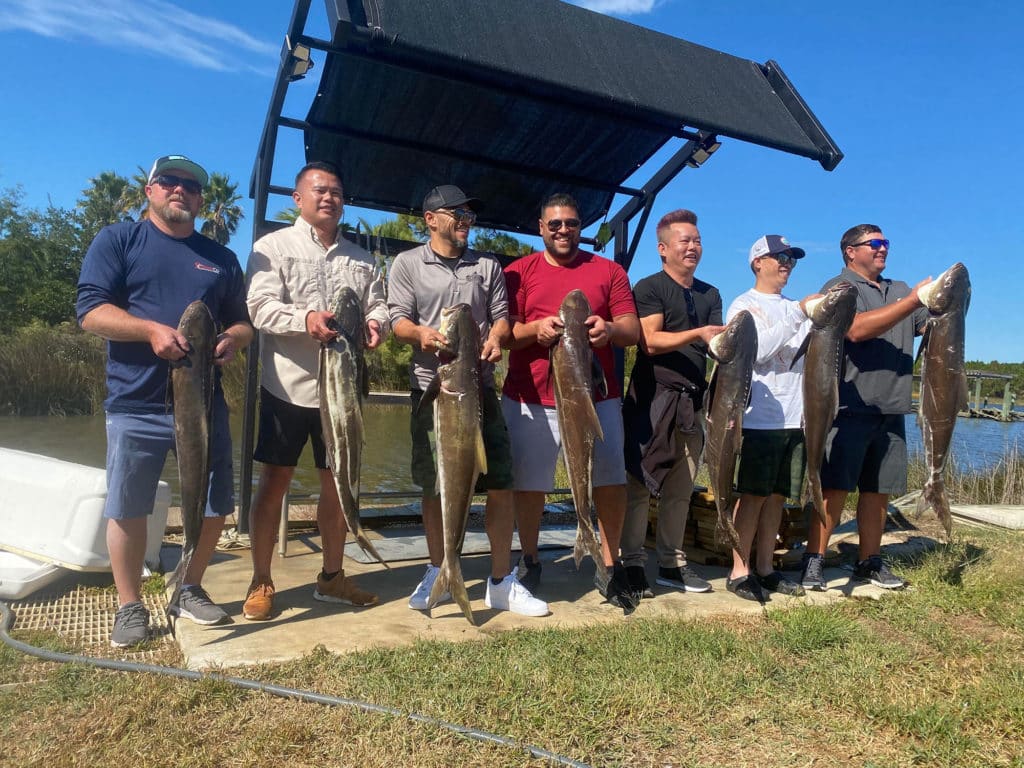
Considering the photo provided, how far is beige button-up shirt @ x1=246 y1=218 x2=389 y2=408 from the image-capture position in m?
4.34

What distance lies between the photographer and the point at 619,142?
6.44m

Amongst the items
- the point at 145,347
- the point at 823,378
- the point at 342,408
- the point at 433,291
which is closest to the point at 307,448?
the point at 433,291

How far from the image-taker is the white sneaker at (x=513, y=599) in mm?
4629

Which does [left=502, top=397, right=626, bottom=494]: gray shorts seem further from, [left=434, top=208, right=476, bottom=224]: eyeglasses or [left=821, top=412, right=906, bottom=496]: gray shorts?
[left=821, top=412, right=906, bottom=496]: gray shorts

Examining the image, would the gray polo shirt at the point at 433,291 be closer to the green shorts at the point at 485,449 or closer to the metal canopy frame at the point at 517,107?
the green shorts at the point at 485,449

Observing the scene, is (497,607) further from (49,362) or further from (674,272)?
(49,362)

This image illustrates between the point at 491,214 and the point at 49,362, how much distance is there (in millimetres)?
20208

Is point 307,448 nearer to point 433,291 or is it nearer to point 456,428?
point 433,291

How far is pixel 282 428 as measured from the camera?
4422 mm

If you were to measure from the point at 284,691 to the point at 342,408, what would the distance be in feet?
5.00

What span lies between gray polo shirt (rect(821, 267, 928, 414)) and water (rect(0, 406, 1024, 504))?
574cm

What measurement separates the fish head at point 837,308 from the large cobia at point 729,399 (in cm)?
51

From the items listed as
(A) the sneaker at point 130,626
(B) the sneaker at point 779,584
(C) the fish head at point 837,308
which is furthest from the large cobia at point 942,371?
(A) the sneaker at point 130,626

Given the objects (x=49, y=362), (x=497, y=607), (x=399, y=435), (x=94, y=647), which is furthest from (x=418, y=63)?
(x=49, y=362)
